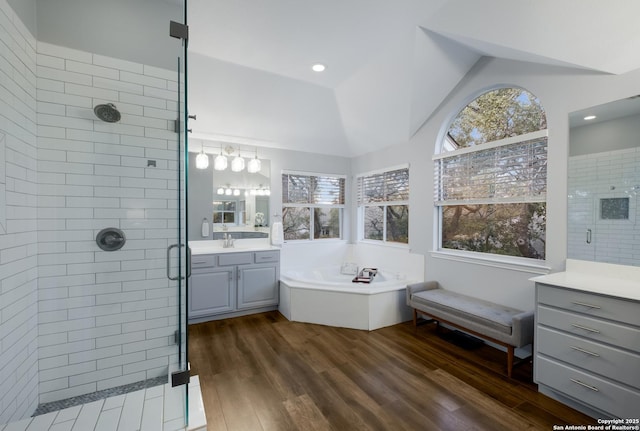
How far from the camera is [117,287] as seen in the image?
2.10 meters

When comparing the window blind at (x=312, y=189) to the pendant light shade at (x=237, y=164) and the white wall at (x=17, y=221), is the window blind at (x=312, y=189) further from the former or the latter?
the white wall at (x=17, y=221)

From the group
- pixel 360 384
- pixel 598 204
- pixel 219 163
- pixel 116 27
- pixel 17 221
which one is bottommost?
pixel 360 384

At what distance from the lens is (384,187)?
14.3ft

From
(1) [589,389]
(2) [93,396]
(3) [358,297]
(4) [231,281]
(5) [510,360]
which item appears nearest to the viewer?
(1) [589,389]

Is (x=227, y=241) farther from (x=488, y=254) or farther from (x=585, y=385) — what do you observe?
(x=585, y=385)

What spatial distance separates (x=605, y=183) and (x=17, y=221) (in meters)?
4.00

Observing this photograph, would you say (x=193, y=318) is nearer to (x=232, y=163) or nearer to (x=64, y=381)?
(x=64, y=381)

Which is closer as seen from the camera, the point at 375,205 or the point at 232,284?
the point at 232,284

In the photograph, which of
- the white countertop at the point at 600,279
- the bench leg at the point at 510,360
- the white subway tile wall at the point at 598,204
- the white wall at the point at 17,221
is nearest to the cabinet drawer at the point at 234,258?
the white wall at the point at 17,221

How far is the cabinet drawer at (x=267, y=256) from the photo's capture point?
3.76 metres

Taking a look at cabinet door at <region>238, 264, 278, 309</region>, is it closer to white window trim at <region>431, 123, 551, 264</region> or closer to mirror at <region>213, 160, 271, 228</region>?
mirror at <region>213, 160, 271, 228</region>

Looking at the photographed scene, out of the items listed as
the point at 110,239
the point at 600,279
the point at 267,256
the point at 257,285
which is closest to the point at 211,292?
the point at 257,285

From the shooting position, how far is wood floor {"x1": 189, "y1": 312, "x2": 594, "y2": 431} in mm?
1792

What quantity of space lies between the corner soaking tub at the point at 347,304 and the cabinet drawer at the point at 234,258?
617 mm
